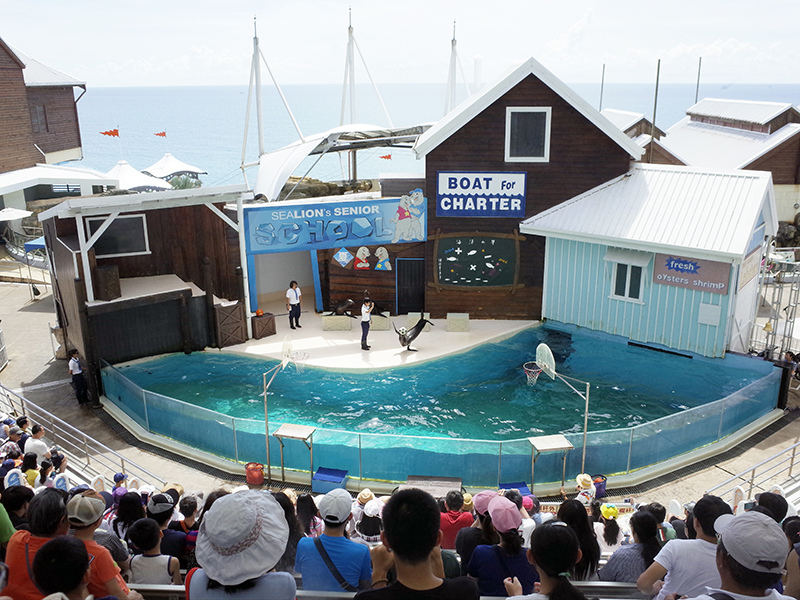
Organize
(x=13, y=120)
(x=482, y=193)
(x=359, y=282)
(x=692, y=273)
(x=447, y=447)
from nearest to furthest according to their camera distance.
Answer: (x=447, y=447), (x=692, y=273), (x=482, y=193), (x=359, y=282), (x=13, y=120)

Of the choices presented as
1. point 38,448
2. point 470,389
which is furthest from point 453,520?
point 470,389

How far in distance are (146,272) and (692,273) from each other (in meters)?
15.7

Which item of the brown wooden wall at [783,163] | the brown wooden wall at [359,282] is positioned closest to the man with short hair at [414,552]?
the brown wooden wall at [359,282]

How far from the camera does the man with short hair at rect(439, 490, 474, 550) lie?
8.92 metres

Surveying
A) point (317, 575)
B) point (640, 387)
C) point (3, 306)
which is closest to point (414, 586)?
point (317, 575)

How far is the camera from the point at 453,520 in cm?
895

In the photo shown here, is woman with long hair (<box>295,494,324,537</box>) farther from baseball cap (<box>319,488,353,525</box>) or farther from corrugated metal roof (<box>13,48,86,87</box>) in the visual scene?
corrugated metal roof (<box>13,48,86,87</box>)

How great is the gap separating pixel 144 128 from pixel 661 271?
19300 cm

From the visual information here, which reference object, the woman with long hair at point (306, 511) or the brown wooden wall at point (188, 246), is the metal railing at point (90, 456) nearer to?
the woman with long hair at point (306, 511)

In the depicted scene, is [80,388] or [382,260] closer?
[80,388]

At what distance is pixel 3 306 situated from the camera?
1008 inches

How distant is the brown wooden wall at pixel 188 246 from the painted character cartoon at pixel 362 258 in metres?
4.02

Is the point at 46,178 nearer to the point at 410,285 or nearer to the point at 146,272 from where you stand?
the point at 146,272

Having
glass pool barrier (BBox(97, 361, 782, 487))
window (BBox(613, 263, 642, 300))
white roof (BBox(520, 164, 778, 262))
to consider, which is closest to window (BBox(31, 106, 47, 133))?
glass pool barrier (BBox(97, 361, 782, 487))
